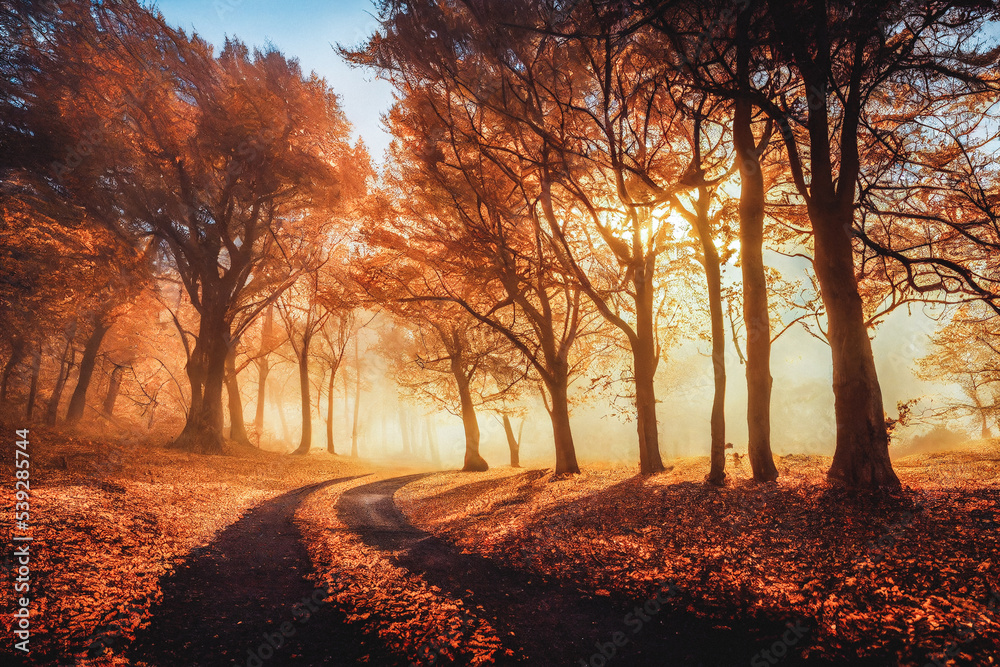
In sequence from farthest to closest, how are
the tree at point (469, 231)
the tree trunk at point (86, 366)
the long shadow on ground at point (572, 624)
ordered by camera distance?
the tree trunk at point (86, 366) → the tree at point (469, 231) → the long shadow on ground at point (572, 624)

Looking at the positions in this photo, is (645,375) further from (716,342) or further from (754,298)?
(754,298)

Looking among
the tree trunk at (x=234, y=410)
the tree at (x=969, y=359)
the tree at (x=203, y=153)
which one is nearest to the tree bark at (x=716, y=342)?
the tree at (x=203, y=153)

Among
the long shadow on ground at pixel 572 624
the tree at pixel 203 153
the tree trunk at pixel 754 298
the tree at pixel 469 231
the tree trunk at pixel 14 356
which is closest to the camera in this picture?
the long shadow on ground at pixel 572 624

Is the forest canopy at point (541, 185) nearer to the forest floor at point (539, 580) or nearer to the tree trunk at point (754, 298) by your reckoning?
the tree trunk at point (754, 298)

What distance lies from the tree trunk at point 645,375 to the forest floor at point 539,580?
313cm

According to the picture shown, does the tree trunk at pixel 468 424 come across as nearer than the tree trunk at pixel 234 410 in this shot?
Yes

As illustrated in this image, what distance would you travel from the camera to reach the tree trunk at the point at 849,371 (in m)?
6.98

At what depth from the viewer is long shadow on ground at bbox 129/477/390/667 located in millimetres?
3588

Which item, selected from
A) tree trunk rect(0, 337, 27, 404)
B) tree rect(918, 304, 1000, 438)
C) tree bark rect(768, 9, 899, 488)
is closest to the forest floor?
tree bark rect(768, 9, 899, 488)

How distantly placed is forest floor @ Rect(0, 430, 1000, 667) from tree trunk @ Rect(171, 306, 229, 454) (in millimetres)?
9180

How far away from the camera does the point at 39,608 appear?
3.72 metres

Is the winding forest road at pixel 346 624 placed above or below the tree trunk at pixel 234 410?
below

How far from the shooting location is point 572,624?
4.34 metres

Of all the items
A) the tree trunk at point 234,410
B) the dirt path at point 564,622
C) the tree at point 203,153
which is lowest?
the dirt path at point 564,622
